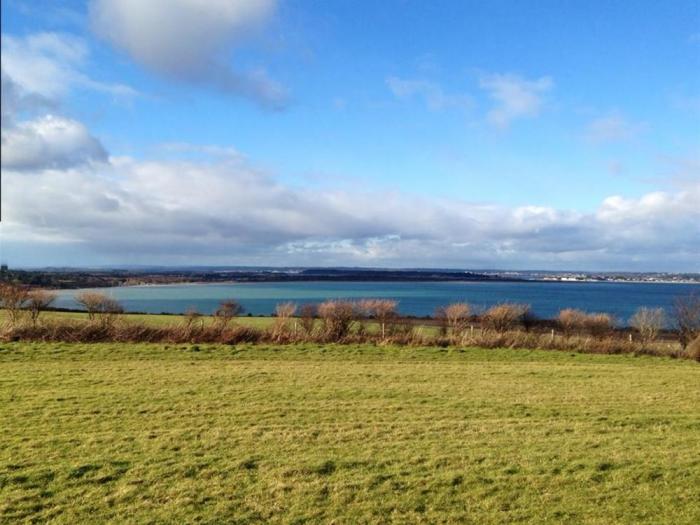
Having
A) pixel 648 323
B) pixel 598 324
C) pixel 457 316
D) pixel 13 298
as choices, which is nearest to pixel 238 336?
pixel 13 298

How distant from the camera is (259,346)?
2234 cm

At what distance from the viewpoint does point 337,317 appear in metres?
28.9

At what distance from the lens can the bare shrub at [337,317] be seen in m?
26.8

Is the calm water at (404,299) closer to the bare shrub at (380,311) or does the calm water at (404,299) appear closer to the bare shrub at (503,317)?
the bare shrub at (503,317)

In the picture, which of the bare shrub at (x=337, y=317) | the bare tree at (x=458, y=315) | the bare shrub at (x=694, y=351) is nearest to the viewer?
the bare shrub at (x=694, y=351)

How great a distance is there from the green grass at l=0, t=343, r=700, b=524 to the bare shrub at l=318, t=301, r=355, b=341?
1139 cm

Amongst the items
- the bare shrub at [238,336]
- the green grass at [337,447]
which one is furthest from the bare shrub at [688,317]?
the bare shrub at [238,336]

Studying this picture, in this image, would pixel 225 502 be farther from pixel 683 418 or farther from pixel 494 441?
pixel 683 418

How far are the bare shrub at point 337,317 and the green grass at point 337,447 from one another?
11.4m

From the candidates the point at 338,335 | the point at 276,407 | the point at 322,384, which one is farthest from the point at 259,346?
the point at 276,407

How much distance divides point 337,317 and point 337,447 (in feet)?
68.9

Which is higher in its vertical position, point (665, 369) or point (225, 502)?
point (225, 502)

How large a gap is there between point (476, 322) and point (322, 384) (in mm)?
26066

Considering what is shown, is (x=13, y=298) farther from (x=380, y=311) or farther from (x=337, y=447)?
(x=337, y=447)
